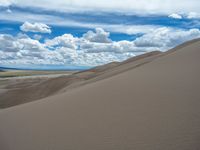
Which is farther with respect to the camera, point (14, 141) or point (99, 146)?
point (14, 141)

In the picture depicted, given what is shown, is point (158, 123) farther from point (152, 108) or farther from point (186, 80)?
point (186, 80)

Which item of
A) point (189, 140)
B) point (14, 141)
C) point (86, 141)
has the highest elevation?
point (189, 140)

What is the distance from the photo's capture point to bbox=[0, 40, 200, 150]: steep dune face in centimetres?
423

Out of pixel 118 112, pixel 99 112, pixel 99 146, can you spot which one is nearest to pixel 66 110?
pixel 99 112

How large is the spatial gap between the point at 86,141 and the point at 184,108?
232cm

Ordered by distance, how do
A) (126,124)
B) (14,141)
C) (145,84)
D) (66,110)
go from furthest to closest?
(145,84), (66,110), (14,141), (126,124)

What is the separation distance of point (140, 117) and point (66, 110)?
2880 millimetres

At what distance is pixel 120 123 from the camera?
17.3 feet

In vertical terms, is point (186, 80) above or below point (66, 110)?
above

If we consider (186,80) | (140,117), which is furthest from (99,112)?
(186,80)

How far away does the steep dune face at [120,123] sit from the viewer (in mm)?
4230

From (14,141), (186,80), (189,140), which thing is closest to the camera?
(189,140)

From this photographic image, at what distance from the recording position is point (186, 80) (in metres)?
8.22

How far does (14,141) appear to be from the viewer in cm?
553
